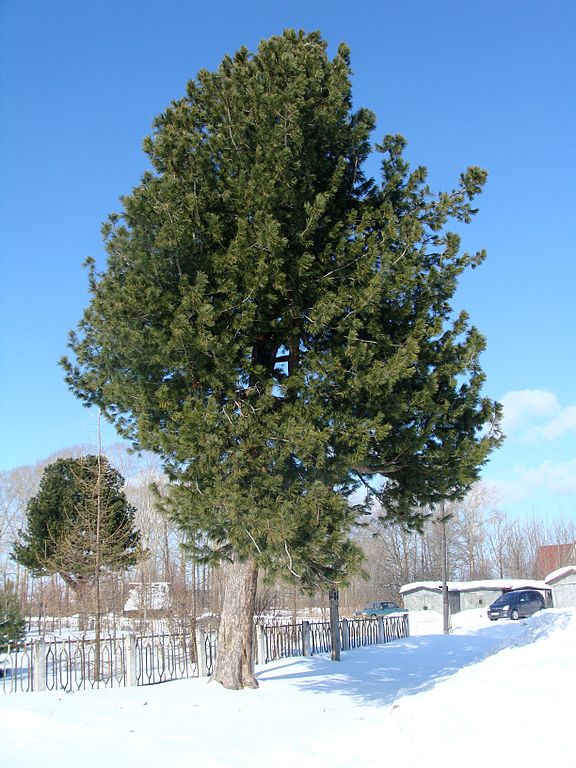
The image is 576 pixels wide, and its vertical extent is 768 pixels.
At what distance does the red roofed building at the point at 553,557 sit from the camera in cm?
5415

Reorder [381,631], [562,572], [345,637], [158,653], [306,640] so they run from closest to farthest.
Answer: [158,653] < [306,640] < [345,637] < [381,631] < [562,572]

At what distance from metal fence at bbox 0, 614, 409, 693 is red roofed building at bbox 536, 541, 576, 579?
123 ft

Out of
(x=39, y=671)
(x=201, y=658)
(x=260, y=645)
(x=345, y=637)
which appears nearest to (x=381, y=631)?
(x=345, y=637)

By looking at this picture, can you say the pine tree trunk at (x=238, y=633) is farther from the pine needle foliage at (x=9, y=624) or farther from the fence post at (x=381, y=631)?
the fence post at (x=381, y=631)

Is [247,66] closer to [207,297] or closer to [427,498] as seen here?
[207,297]

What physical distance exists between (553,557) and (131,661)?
180 ft

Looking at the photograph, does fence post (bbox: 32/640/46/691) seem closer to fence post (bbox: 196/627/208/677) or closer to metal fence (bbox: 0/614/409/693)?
metal fence (bbox: 0/614/409/693)

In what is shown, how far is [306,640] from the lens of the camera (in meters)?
16.0

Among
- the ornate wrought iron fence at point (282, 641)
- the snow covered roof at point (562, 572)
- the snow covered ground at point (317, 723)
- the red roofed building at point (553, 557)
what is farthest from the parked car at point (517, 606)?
the red roofed building at point (553, 557)

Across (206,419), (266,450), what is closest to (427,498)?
(266,450)

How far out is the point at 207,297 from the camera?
9.29 meters

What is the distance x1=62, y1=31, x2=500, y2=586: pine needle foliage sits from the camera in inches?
336

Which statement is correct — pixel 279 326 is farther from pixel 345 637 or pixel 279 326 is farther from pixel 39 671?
pixel 345 637

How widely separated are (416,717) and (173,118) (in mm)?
9234
